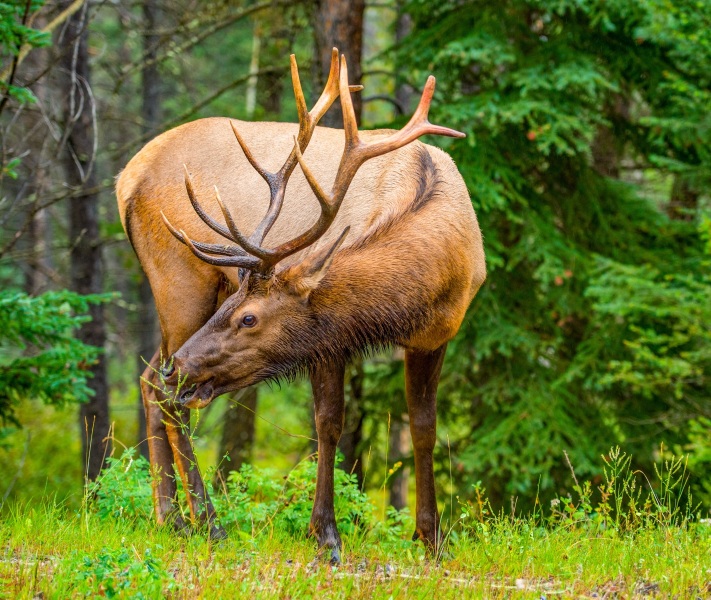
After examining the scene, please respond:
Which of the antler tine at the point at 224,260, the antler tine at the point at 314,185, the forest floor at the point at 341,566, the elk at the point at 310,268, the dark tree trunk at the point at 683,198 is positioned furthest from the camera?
the dark tree trunk at the point at 683,198

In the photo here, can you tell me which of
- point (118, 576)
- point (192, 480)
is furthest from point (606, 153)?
point (118, 576)

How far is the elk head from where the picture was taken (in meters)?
5.00

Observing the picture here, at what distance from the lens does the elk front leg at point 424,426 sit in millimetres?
5648

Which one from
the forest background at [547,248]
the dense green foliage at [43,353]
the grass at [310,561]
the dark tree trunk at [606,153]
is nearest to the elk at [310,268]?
the grass at [310,561]

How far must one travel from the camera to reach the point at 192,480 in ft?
18.6

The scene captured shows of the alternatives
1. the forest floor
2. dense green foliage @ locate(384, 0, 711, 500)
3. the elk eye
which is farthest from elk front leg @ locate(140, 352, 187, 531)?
dense green foliage @ locate(384, 0, 711, 500)

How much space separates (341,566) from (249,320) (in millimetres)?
1474

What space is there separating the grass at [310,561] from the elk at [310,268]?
0.40 meters

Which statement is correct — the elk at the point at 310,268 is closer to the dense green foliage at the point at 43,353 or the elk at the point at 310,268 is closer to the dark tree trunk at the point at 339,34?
the dense green foliage at the point at 43,353

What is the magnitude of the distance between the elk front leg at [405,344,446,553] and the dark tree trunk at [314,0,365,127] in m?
4.06

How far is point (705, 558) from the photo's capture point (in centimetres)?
424

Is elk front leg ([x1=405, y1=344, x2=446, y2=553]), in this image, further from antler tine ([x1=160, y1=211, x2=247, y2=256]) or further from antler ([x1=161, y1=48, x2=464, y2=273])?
antler tine ([x1=160, y1=211, x2=247, y2=256])

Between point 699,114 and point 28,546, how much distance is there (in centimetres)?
698

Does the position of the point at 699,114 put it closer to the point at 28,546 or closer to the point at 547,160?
the point at 547,160
